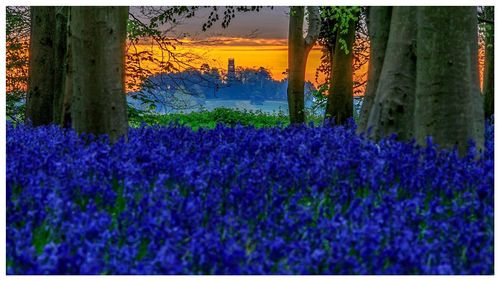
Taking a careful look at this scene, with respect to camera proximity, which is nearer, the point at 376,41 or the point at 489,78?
the point at 376,41

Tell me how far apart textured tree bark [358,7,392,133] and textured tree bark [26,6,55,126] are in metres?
6.24

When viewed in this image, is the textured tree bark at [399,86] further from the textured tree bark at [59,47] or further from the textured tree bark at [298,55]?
the textured tree bark at [298,55]

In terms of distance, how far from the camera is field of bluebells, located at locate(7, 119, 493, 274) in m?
3.56

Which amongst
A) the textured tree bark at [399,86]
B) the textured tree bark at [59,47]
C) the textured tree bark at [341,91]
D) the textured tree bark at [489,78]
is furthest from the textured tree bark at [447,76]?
the textured tree bark at [341,91]

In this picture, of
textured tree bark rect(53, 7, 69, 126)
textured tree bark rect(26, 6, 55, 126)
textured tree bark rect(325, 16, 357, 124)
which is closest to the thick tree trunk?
textured tree bark rect(53, 7, 69, 126)

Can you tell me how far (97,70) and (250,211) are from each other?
4008mm

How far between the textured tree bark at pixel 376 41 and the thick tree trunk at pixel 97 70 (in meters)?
3.38

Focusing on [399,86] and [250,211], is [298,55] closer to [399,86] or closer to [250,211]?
[399,86]

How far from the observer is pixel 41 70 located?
43.7 feet

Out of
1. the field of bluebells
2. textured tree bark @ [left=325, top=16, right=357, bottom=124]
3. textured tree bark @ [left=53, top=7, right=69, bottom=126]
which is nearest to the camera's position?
the field of bluebells

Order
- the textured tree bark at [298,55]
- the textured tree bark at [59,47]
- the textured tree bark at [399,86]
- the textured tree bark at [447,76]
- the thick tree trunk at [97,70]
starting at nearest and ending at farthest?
1. the textured tree bark at [447,76]
2. the thick tree trunk at [97,70]
3. the textured tree bark at [399,86]
4. the textured tree bark at [59,47]
5. the textured tree bark at [298,55]

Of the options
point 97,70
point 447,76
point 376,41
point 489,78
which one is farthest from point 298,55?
point 447,76

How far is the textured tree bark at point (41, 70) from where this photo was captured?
43.6 feet

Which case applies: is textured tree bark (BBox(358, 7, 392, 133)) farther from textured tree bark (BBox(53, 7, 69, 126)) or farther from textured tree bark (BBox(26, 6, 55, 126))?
textured tree bark (BBox(26, 6, 55, 126))
